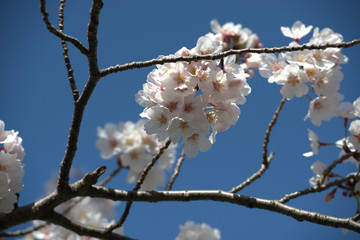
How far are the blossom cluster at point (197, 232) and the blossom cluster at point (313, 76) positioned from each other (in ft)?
6.20

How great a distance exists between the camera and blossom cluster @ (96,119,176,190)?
367 centimetres

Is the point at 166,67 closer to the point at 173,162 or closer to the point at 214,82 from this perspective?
the point at 214,82

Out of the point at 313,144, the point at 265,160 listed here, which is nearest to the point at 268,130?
the point at 265,160

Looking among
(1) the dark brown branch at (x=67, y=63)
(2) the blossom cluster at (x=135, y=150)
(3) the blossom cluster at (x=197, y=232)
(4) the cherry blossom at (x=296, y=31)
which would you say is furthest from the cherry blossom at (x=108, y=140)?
(1) the dark brown branch at (x=67, y=63)

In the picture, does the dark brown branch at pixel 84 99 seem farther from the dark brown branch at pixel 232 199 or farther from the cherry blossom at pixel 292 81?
the cherry blossom at pixel 292 81

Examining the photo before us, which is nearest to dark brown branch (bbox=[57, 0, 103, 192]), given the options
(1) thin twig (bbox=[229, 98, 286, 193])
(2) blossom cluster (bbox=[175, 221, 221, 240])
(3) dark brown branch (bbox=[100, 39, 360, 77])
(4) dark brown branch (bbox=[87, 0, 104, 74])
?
(4) dark brown branch (bbox=[87, 0, 104, 74])

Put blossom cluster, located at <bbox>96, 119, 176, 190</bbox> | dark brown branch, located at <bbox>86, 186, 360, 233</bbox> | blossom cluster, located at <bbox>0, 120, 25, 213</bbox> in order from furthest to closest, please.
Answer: blossom cluster, located at <bbox>96, 119, 176, 190</bbox> → blossom cluster, located at <bbox>0, 120, 25, 213</bbox> → dark brown branch, located at <bbox>86, 186, 360, 233</bbox>

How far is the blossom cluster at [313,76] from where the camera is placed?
2.35m

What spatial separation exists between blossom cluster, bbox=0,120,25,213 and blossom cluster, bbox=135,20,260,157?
2.55 feet

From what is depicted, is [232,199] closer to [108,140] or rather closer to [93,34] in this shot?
[93,34]

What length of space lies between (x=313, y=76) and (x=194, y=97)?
1.15 metres

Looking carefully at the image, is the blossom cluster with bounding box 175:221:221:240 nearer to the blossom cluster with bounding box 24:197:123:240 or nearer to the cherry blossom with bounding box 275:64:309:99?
the blossom cluster with bounding box 24:197:123:240

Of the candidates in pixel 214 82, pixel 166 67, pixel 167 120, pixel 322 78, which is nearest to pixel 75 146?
pixel 167 120

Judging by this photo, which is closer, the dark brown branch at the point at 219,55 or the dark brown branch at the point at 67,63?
the dark brown branch at the point at 219,55
